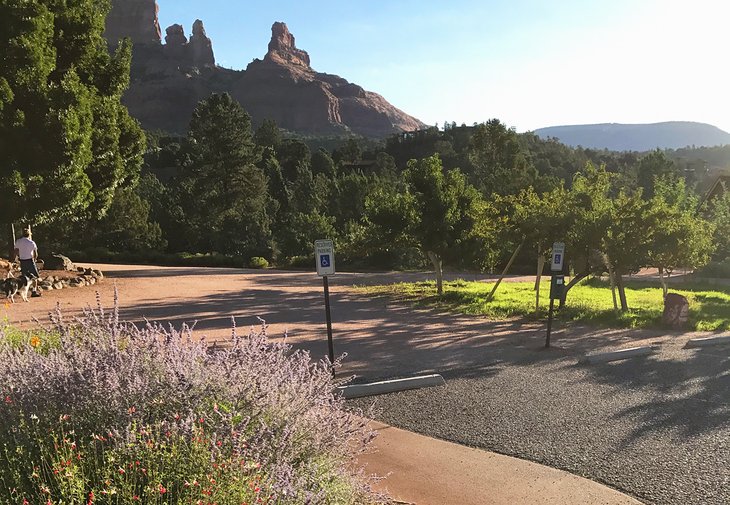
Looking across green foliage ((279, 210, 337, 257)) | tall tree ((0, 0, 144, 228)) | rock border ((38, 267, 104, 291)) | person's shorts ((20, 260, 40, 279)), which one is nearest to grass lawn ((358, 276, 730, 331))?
rock border ((38, 267, 104, 291))

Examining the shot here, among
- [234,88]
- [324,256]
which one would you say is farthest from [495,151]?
[234,88]

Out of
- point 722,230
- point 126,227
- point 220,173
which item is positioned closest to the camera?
point 722,230

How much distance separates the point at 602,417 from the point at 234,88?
17685 centimetres

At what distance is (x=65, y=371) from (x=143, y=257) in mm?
29968

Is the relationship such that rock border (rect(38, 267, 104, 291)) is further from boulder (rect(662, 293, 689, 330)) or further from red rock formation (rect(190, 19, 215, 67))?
red rock formation (rect(190, 19, 215, 67))

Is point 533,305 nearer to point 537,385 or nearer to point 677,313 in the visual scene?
point 677,313

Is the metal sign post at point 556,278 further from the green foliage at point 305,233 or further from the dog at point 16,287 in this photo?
the green foliage at point 305,233

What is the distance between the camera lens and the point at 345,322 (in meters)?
12.5

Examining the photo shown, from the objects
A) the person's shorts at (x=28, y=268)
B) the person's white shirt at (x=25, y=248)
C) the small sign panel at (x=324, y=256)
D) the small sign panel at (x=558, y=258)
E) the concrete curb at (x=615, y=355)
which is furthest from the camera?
the person's shorts at (x=28, y=268)

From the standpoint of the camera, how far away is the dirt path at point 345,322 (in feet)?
29.9

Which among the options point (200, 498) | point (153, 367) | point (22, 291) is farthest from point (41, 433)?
point (22, 291)

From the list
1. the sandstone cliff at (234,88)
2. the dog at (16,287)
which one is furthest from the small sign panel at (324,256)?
the sandstone cliff at (234,88)

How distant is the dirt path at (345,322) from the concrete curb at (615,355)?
668mm

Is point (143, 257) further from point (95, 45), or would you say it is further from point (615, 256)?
point (615, 256)
